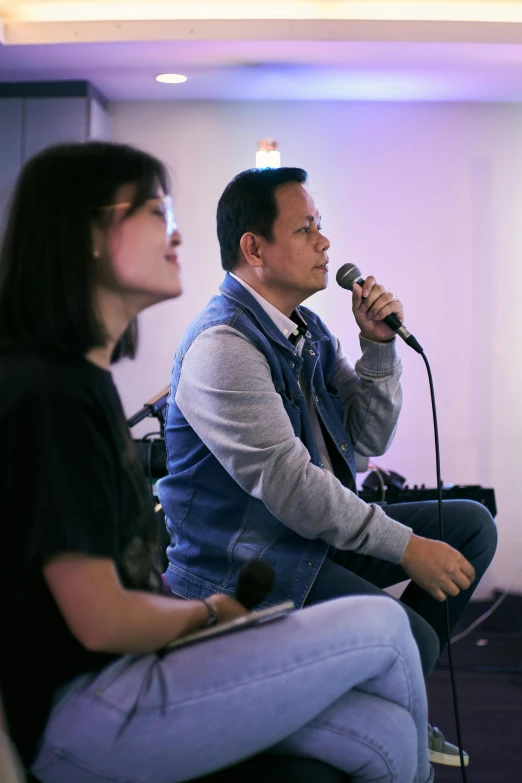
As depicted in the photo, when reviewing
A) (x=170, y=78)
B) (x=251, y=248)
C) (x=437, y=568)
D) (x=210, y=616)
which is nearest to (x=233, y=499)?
(x=437, y=568)

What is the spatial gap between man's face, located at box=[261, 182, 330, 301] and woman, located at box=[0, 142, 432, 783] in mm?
792

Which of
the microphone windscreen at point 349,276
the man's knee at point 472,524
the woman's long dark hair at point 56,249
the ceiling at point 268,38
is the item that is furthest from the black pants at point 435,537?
the ceiling at point 268,38

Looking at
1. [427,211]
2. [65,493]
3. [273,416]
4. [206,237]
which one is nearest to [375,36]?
[427,211]

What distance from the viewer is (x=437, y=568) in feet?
5.20

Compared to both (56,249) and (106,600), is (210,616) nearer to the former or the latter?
(106,600)

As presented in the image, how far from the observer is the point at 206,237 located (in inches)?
151

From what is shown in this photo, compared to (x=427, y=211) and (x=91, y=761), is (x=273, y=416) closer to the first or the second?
(x=91, y=761)

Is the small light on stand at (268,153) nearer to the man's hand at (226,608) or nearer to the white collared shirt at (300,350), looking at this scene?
the white collared shirt at (300,350)

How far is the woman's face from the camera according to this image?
1.12 m

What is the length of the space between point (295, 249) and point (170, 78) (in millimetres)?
1818

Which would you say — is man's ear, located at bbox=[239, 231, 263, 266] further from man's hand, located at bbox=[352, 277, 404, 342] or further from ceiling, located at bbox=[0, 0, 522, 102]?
ceiling, located at bbox=[0, 0, 522, 102]

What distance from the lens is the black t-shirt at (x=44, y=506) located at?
37.4 inches

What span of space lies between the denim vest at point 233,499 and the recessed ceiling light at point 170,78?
1852 millimetres

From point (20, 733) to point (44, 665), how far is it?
82mm
